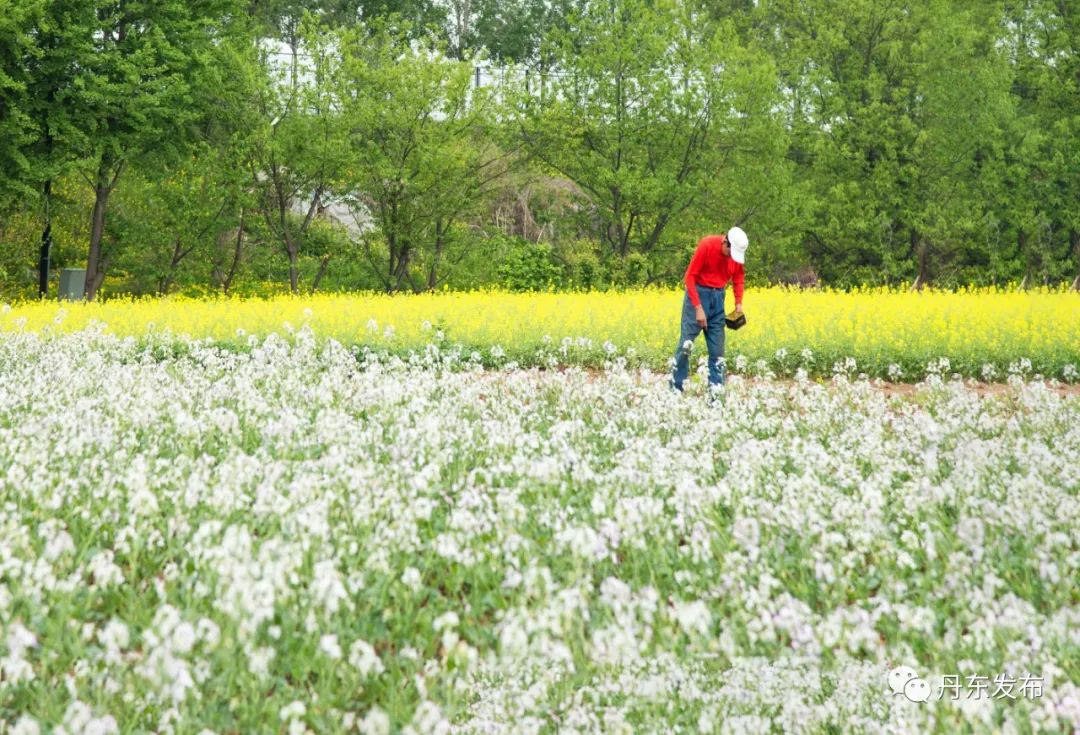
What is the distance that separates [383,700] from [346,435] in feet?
11.4

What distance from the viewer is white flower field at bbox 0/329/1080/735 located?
3467 mm

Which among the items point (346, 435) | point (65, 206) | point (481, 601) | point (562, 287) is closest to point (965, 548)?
point (481, 601)

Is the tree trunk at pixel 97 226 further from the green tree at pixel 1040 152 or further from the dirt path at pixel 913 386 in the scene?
the green tree at pixel 1040 152

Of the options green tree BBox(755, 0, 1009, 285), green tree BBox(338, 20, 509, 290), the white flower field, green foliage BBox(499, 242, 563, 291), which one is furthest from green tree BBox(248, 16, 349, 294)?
the white flower field

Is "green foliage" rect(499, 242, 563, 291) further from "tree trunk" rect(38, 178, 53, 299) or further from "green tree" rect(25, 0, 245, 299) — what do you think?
"tree trunk" rect(38, 178, 53, 299)

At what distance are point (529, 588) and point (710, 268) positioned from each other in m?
6.99

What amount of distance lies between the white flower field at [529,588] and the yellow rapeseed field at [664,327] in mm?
4207

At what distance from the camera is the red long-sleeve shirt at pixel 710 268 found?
10.6m

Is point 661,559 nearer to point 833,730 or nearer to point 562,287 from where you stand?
point 833,730

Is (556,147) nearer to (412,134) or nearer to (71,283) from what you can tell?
(412,134)

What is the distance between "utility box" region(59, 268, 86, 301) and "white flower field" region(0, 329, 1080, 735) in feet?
74.6

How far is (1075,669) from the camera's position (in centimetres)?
359

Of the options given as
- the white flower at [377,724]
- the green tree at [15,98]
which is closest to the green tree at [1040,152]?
the green tree at [15,98]

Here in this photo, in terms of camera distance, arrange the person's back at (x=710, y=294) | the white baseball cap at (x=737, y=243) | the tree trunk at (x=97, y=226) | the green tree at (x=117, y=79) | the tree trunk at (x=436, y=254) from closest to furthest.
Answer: the white baseball cap at (x=737, y=243), the person's back at (x=710, y=294), the green tree at (x=117, y=79), the tree trunk at (x=97, y=226), the tree trunk at (x=436, y=254)
